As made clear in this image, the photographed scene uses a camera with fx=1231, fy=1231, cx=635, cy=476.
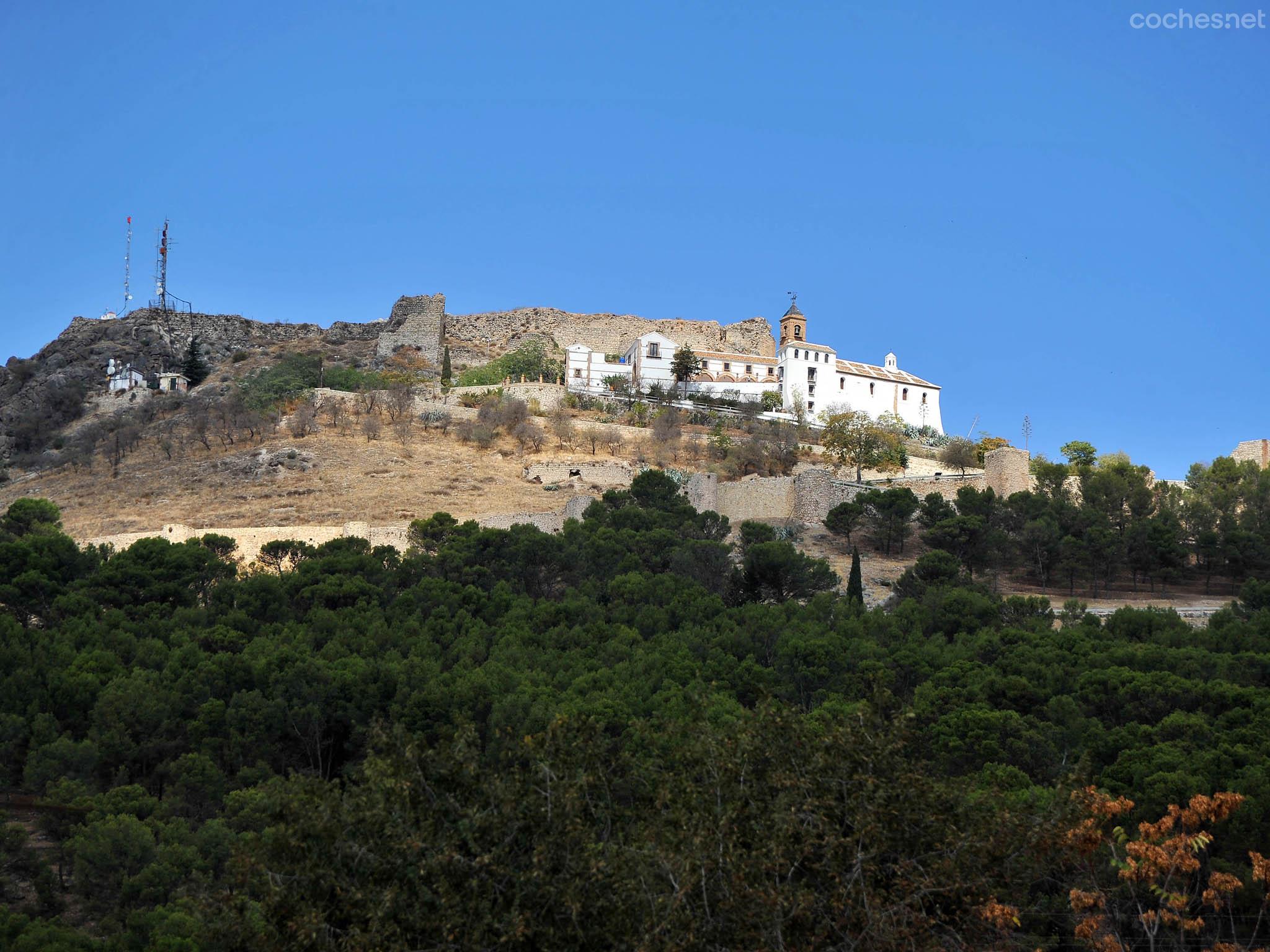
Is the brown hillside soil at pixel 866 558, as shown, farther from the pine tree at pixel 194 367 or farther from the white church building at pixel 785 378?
the pine tree at pixel 194 367

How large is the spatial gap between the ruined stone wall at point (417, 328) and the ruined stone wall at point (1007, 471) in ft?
85.3

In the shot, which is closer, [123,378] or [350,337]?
[123,378]

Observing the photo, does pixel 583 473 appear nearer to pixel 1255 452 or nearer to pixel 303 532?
pixel 303 532

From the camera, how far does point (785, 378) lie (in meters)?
49.5

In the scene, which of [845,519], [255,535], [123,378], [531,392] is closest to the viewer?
[255,535]

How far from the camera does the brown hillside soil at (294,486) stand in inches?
1283

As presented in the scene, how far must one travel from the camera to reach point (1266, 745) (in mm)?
15570

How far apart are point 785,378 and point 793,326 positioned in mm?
3862

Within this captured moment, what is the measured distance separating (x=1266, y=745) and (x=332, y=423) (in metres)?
30.9

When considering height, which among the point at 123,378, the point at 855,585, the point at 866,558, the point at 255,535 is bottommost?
the point at 855,585

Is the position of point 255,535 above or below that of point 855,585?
above

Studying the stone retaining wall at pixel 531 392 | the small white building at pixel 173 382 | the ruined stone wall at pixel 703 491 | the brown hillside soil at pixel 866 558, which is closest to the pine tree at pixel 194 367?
the small white building at pixel 173 382

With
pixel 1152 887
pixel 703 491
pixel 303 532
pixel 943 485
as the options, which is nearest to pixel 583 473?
pixel 703 491

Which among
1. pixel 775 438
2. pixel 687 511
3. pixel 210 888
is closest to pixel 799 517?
pixel 687 511
